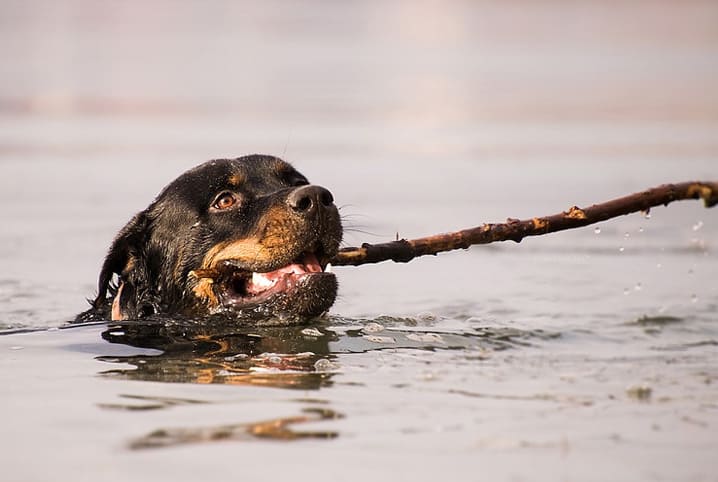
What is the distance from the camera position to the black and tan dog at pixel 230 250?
7.04 meters

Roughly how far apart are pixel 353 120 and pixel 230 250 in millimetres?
10814

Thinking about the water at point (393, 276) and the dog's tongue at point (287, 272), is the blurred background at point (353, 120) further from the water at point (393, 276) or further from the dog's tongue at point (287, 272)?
the dog's tongue at point (287, 272)

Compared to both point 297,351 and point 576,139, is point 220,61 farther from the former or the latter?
point 297,351

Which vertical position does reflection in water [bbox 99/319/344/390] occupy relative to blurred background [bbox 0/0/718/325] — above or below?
below

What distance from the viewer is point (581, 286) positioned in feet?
30.9

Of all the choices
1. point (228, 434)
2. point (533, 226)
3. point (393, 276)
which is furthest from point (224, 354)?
point (393, 276)

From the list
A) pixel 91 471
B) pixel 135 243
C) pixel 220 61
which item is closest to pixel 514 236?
pixel 135 243

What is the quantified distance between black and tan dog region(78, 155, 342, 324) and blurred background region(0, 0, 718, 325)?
52.8 inches

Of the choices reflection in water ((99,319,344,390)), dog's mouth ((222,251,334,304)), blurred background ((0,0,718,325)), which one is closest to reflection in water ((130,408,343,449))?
reflection in water ((99,319,344,390))

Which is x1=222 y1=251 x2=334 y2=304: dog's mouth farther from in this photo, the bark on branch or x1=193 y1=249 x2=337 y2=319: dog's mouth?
the bark on branch

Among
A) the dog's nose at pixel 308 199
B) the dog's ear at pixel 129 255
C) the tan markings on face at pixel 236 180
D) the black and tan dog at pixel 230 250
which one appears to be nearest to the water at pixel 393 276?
the black and tan dog at pixel 230 250

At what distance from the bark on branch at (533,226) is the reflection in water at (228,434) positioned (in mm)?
1884

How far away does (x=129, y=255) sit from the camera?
7.77m

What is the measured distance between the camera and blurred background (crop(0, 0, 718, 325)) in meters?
12.3
